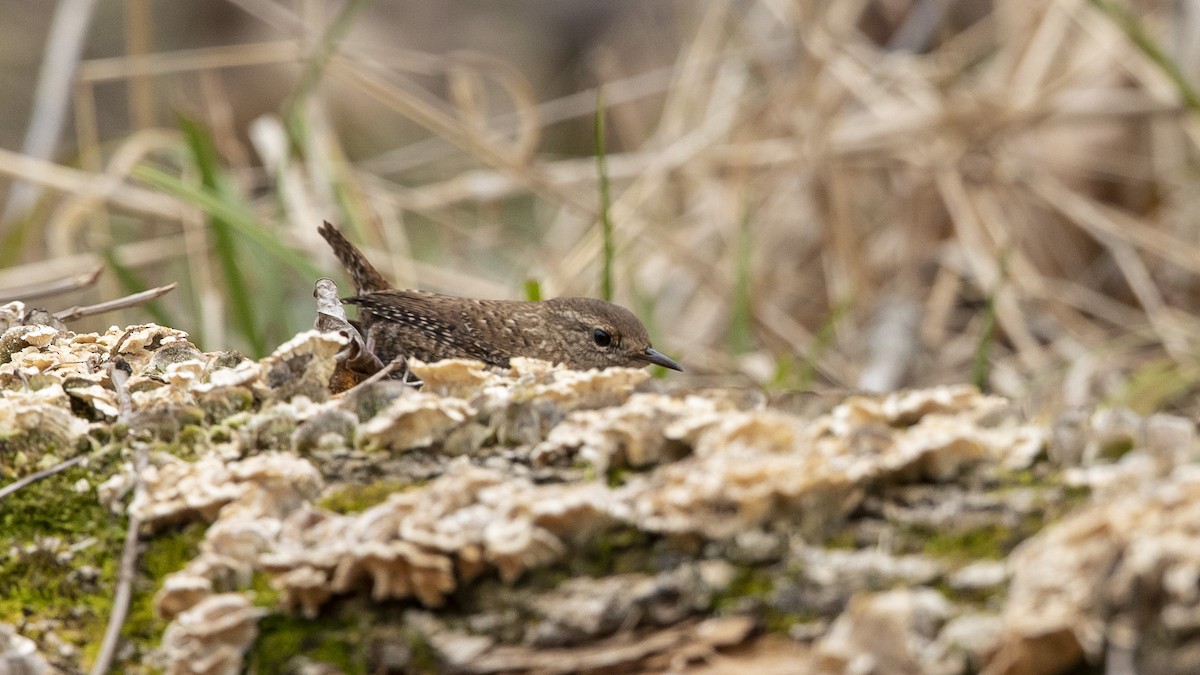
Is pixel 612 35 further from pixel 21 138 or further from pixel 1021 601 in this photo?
pixel 1021 601

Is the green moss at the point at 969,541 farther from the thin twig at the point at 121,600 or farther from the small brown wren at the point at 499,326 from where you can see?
the small brown wren at the point at 499,326

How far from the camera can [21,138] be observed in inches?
350

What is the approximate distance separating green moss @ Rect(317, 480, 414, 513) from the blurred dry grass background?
6.63 ft

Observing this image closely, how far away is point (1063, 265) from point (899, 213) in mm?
900

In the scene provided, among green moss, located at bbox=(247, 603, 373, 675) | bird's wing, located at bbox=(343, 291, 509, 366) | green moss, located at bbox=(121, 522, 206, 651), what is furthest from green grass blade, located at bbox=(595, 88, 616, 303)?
green moss, located at bbox=(247, 603, 373, 675)

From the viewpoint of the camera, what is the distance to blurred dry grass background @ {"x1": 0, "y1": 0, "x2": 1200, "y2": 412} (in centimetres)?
424

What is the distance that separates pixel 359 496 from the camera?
1473 millimetres

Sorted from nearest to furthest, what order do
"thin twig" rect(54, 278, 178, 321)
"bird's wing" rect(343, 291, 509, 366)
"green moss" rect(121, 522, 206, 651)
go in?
1. "green moss" rect(121, 522, 206, 651)
2. "thin twig" rect(54, 278, 178, 321)
3. "bird's wing" rect(343, 291, 509, 366)

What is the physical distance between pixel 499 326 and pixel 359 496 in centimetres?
150

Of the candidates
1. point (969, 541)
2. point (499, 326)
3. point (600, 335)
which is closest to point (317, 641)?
point (969, 541)

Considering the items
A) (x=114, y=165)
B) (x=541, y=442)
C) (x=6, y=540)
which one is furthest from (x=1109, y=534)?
(x=114, y=165)

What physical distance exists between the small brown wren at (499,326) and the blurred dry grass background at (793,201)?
65 centimetres

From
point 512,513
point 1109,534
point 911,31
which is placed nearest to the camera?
point 1109,534

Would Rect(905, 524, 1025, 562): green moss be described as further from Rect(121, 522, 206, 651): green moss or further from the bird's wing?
the bird's wing
